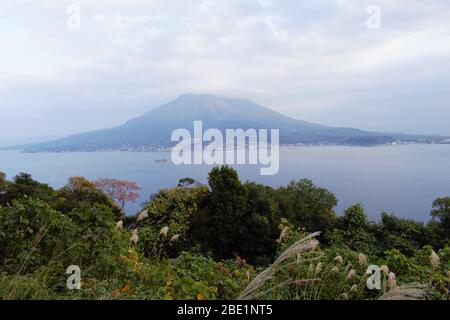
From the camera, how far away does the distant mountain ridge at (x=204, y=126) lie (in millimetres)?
84625

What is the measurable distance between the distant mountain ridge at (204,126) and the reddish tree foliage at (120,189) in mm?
40952

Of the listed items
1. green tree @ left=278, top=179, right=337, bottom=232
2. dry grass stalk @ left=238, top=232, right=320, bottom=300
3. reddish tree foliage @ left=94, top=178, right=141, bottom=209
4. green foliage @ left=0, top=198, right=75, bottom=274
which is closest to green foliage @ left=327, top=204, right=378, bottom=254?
green tree @ left=278, top=179, right=337, bottom=232

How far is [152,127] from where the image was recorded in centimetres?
11425

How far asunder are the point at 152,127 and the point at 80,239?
4458 inches

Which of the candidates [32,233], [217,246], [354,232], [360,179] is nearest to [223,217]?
[217,246]

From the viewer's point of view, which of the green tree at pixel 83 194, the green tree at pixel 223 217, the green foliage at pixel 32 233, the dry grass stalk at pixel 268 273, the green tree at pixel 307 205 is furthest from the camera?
the green tree at pixel 83 194

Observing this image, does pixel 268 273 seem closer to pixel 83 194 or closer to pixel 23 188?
pixel 23 188

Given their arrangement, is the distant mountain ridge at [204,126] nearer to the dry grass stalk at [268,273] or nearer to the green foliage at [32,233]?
the green foliage at [32,233]

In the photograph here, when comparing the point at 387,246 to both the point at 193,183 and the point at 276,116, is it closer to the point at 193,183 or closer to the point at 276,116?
the point at 193,183
